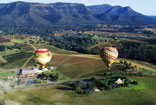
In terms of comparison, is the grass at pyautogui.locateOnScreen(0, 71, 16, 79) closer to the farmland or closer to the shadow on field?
the farmland

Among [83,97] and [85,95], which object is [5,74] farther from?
[83,97]

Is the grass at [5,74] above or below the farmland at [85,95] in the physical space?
below

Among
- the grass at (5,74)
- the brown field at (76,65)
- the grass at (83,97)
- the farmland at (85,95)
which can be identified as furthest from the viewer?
the brown field at (76,65)

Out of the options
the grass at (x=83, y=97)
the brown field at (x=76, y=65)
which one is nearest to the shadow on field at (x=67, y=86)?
the grass at (x=83, y=97)

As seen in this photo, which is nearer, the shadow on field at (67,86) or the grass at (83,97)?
the grass at (83,97)

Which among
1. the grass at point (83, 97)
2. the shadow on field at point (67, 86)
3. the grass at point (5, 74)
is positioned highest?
the grass at point (83, 97)

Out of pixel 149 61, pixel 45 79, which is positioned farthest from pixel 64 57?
pixel 149 61

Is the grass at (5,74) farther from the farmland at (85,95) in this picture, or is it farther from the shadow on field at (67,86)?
the shadow on field at (67,86)

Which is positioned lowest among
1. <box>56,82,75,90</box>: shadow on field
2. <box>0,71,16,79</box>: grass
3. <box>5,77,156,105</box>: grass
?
<box>0,71,16,79</box>: grass

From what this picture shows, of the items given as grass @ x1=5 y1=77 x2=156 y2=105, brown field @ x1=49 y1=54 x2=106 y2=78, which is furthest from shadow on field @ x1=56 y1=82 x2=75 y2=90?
brown field @ x1=49 y1=54 x2=106 y2=78

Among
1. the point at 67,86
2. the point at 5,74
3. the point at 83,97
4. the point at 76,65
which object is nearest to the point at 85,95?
the point at 83,97
